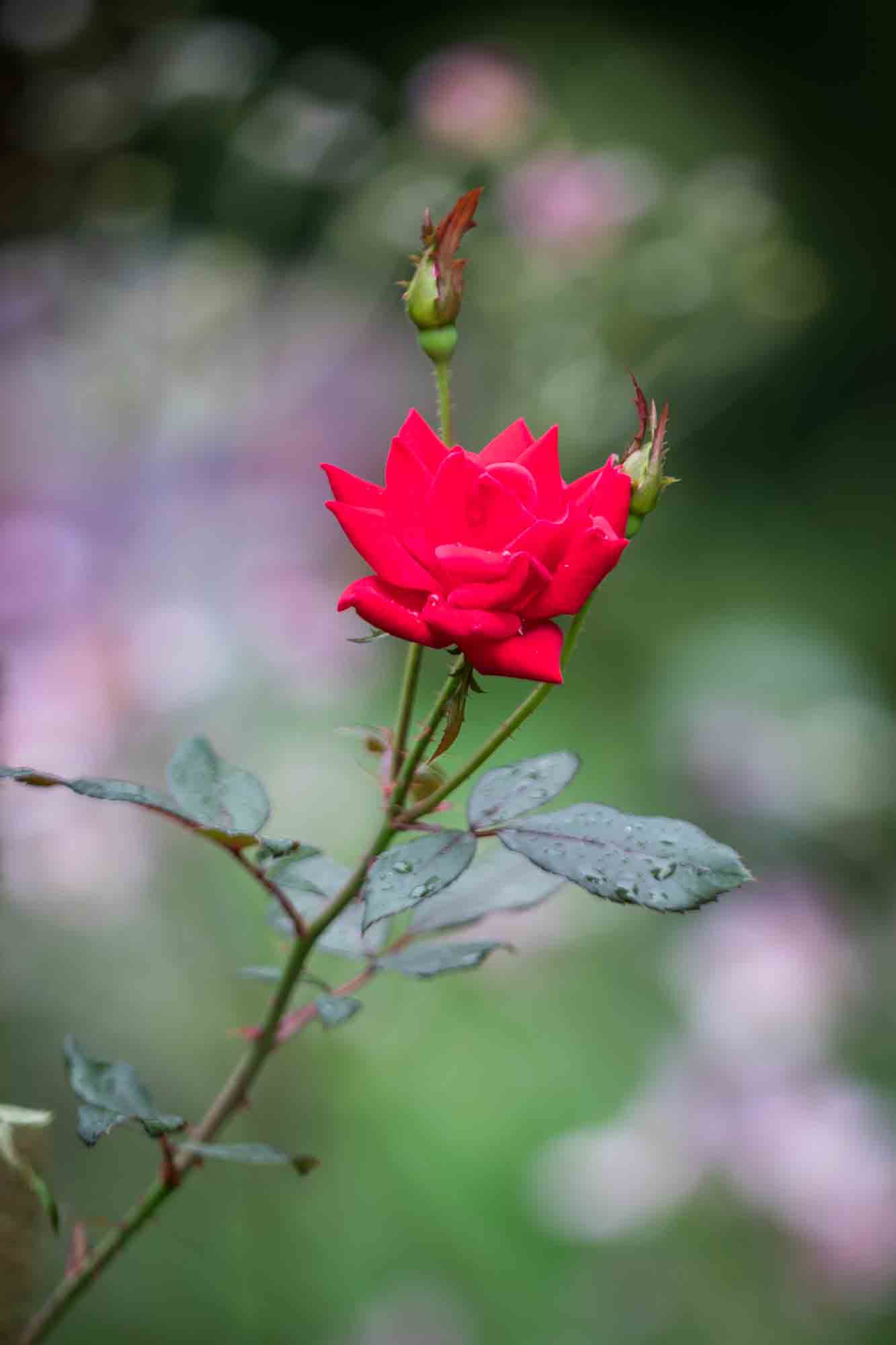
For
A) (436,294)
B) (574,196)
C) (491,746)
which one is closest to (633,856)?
(491,746)

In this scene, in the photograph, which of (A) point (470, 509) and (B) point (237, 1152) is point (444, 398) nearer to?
(A) point (470, 509)

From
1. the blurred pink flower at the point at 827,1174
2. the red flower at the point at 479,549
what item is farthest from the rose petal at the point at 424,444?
the blurred pink flower at the point at 827,1174

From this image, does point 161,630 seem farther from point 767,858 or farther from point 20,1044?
point 767,858

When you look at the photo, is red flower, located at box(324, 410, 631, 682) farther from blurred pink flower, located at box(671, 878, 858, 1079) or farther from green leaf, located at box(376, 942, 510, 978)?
blurred pink flower, located at box(671, 878, 858, 1079)

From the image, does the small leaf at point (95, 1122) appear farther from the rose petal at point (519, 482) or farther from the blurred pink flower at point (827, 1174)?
the blurred pink flower at point (827, 1174)

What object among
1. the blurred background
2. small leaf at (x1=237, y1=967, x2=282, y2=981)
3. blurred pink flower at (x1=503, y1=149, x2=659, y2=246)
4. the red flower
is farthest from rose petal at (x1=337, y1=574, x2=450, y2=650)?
blurred pink flower at (x1=503, y1=149, x2=659, y2=246)
